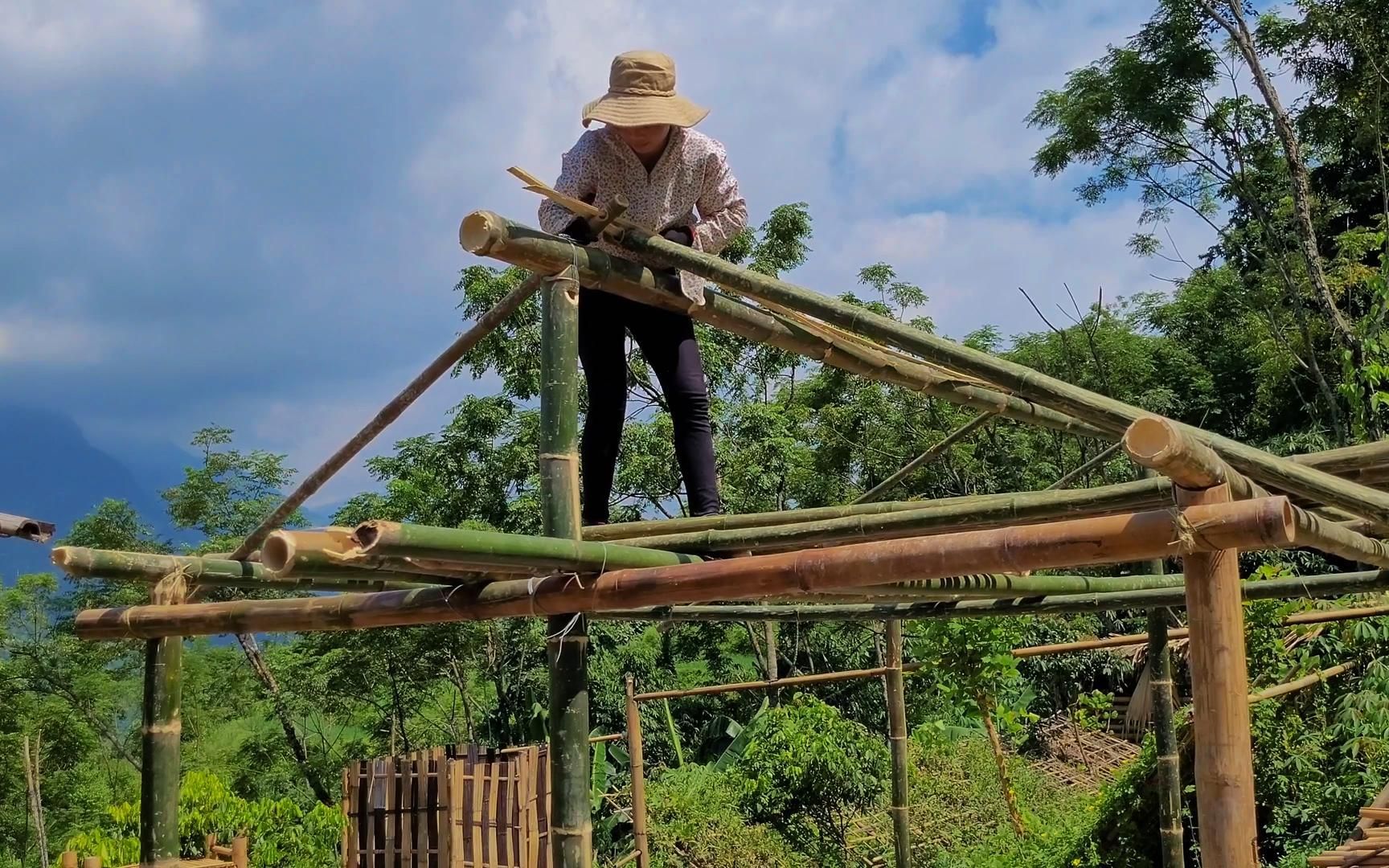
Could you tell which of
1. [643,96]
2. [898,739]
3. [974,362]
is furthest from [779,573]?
[898,739]

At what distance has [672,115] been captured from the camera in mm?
2584

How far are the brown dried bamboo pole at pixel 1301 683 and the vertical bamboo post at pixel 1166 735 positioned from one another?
0.99 metres

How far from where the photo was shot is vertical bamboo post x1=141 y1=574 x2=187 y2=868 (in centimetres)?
298

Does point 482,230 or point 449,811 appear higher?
point 482,230

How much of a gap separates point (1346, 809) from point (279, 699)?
10.0m

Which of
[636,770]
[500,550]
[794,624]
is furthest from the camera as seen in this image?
[794,624]

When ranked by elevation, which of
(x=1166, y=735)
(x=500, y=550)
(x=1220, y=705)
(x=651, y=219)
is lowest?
(x=1166, y=735)

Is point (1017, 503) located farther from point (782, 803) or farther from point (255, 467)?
point (255, 467)

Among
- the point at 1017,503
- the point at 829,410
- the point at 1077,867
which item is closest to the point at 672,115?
the point at 1017,503

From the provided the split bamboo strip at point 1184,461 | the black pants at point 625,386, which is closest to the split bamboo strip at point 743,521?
the black pants at point 625,386

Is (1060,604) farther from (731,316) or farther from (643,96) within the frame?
(643,96)

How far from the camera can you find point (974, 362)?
89.7 inches

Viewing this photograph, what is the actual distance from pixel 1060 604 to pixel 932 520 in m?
1.26

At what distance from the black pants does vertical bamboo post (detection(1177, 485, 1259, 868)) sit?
1296mm
